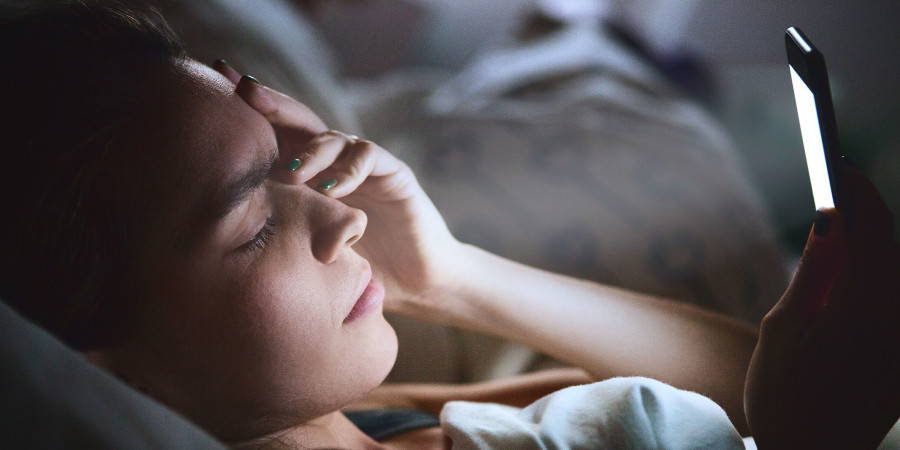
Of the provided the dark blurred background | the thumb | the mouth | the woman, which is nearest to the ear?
the woman

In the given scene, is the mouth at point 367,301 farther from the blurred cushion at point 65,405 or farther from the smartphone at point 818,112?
the smartphone at point 818,112

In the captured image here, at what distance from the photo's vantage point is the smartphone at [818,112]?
333 millimetres

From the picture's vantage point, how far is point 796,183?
23.9 inches

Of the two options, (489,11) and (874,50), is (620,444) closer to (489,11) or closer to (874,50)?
(874,50)

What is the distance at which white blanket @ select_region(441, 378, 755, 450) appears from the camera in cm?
33

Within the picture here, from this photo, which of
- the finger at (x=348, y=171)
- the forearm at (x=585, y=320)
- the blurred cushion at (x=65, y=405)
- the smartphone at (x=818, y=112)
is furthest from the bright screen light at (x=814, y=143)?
the blurred cushion at (x=65, y=405)

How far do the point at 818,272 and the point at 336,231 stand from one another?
0.28m

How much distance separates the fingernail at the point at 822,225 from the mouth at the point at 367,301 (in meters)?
0.26

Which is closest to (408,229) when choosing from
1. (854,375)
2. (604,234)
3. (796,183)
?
(604,234)

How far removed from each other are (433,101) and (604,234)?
11.7 inches

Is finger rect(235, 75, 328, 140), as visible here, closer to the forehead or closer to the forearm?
the forehead

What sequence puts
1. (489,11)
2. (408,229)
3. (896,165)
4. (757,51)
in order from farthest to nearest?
(489,11), (757,51), (896,165), (408,229)

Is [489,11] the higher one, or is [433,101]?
[489,11]

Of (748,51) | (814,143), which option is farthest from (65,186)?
(748,51)
